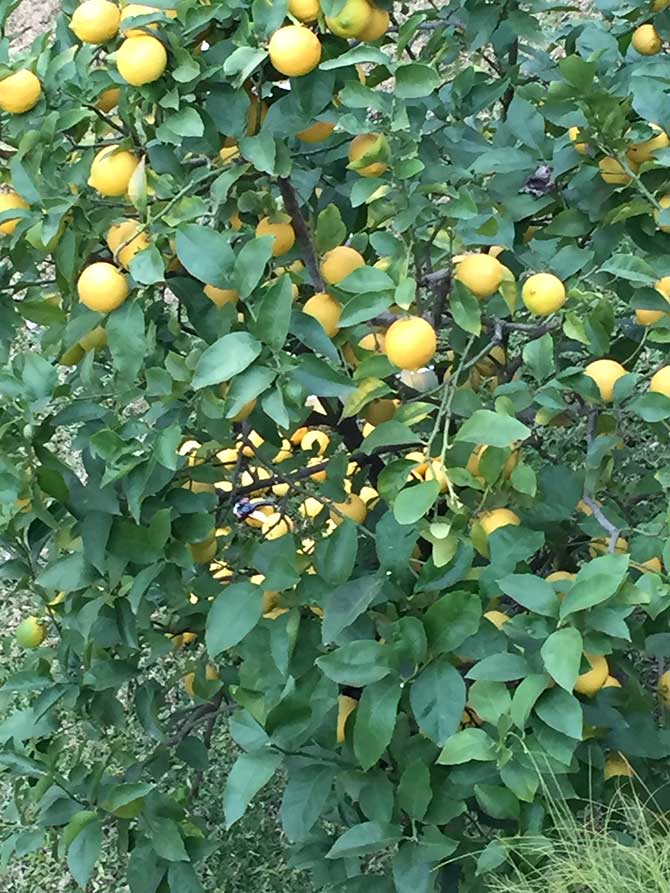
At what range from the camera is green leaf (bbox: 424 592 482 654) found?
1106 millimetres

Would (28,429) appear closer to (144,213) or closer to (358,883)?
(144,213)

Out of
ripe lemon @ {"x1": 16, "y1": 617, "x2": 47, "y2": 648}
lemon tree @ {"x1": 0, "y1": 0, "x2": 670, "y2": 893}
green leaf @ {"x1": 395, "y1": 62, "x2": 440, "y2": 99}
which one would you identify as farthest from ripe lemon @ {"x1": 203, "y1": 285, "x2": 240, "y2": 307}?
ripe lemon @ {"x1": 16, "y1": 617, "x2": 47, "y2": 648}

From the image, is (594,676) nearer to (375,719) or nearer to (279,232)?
(375,719)

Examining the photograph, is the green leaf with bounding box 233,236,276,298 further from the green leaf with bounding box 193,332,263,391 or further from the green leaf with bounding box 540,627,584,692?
the green leaf with bounding box 540,627,584,692

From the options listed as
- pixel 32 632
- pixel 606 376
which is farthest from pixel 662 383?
pixel 32 632

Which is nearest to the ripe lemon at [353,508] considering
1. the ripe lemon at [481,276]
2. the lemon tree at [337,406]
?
the lemon tree at [337,406]

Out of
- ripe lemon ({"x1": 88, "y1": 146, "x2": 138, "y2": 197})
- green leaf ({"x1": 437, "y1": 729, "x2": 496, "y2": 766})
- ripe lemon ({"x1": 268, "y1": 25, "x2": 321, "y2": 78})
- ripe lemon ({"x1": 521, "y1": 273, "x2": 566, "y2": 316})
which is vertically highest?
ripe lemon ({"x1": 268, "y1": 25, "x2": 321, "y2": 78})

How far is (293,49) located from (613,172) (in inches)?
18.3

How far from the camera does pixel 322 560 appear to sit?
1.19 metres

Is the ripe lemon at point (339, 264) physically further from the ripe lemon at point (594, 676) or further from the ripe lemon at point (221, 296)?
the ripe lemon at point (594, 676)

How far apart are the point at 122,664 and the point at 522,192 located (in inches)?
29.8

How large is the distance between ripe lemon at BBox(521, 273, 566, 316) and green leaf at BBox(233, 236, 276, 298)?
31 cm

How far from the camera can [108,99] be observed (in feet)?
3.84

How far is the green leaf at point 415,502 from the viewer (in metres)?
1.01
